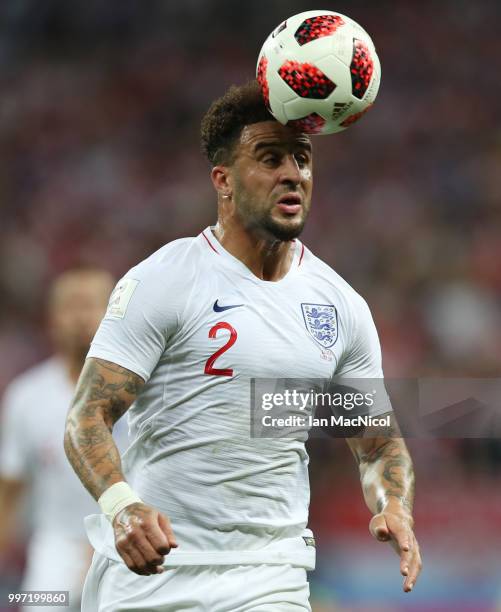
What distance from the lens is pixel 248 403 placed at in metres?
3.57

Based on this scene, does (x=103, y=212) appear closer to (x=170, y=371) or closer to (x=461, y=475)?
(x=461, y=475)

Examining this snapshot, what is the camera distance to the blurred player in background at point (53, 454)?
5.55 m

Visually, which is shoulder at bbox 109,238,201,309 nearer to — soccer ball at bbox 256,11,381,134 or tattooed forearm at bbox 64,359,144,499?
tattooed forearm at bbox 64,359,144,499

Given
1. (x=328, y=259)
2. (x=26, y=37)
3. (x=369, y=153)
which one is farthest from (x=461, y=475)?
(x=26, y=37)

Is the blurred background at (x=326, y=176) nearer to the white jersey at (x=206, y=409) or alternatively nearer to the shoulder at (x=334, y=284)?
the shoulder at (x=334, y=284)

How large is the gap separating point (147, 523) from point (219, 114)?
161 cm

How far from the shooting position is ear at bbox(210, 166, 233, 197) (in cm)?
395

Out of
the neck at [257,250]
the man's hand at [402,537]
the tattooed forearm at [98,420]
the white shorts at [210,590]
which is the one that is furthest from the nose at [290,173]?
the white shorts at [210,590]

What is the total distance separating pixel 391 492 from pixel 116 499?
39.7 inches

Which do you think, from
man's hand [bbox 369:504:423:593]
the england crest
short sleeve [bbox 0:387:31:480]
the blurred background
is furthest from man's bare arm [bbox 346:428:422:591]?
the blurred background

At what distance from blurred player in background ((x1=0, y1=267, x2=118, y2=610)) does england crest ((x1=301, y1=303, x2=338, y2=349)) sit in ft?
7.38

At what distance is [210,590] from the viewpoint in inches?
135

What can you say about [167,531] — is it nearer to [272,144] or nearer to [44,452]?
[272,144]

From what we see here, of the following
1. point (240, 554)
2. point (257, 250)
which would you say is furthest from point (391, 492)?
point (257, 250)
